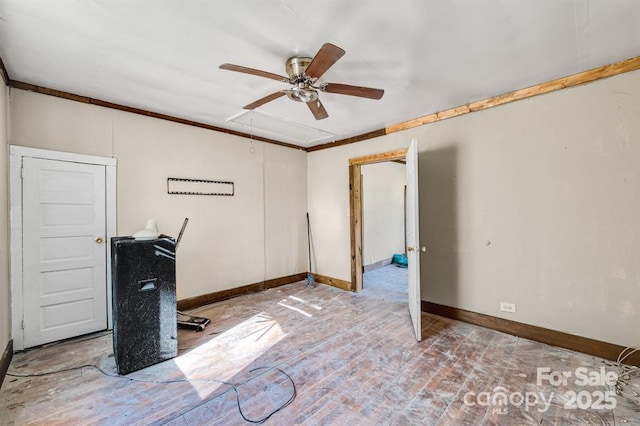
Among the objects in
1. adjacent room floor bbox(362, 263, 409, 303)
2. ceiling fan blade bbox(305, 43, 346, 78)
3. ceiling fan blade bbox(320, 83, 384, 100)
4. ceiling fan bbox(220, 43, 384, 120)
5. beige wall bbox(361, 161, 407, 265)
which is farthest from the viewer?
beige wall bbox(361, 161, 407, 265)

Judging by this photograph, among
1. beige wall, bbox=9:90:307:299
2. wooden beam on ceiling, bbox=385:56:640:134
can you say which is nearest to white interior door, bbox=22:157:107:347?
beige wall, bbox=9:90:307:299

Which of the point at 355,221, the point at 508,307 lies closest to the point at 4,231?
the point at 355,221

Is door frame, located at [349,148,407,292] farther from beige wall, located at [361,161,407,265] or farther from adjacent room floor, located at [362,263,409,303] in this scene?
beige wall, located at [361,161,407,265]

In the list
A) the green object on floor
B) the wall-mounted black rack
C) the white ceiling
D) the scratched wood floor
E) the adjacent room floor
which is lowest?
the scratched wood floor

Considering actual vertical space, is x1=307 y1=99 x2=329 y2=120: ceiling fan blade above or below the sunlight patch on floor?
above

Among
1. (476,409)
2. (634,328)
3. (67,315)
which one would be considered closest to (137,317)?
(67,315)

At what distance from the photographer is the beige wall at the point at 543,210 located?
7.76 ft

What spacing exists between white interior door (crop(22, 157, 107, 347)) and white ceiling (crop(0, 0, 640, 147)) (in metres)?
0.94

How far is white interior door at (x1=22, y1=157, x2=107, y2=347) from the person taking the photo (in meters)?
2.66

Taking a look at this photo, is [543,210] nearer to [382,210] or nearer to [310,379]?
[310,379]

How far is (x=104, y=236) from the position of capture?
120 inches

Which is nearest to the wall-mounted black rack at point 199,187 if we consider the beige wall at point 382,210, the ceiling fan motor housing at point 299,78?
the ceiling fan motor housing at point 299,78

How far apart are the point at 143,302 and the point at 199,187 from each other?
1.90m

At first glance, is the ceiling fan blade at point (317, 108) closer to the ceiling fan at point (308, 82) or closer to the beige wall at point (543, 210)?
the ceiling fan at point (308, 82)
